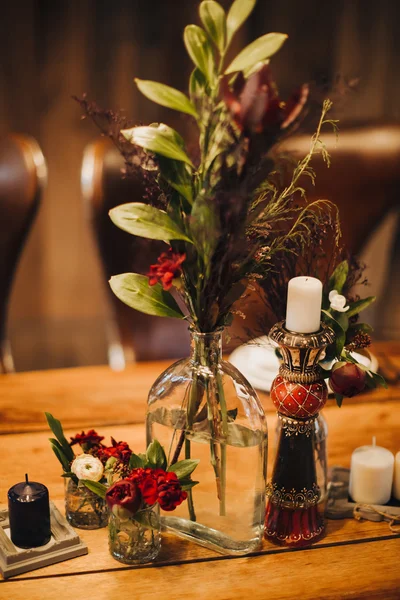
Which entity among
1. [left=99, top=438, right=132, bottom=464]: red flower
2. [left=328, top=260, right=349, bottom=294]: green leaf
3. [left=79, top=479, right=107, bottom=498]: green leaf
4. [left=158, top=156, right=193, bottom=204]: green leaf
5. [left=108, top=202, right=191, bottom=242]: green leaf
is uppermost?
[left=158, top=156, right=193, bottom=204]: green leaf

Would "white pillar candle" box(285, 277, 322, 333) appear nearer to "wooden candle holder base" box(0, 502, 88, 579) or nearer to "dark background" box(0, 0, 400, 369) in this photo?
"wooden candle holder base" box(0, 502, 88, 579)

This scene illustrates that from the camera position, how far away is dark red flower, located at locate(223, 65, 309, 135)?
76 cm

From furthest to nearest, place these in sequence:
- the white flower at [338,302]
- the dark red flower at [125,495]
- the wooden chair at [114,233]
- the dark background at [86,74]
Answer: the dark background at [86,74] → the wooden chair at [114,233] → the white flower at [338,302] → the dark red flower at [125,495]

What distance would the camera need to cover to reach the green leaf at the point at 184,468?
2.98 feet

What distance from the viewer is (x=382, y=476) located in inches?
40.5

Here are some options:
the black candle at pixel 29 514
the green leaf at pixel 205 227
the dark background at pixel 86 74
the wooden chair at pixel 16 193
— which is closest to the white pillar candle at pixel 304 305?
the green leaf at pixel 205 227

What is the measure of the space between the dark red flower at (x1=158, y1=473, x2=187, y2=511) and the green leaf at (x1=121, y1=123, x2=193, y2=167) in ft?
1.11

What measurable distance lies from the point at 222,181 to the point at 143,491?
0.34 metres

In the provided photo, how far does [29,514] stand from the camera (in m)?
0.88

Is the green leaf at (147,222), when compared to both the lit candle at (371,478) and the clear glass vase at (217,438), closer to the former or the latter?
the clear glass vase at (217,438)

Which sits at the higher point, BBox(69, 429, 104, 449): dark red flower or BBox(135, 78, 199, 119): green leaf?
BBox(135, 78, 199, 119): green leaf

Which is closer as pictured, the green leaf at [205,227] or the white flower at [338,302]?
the green leaf at [205,227]

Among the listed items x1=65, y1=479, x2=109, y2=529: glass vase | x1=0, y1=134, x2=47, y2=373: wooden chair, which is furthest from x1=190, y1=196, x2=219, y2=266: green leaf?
x1=0, y1=134, x2=47, y2=373: wooden chair

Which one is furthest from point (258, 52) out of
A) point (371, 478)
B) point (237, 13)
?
point (371, 478)
